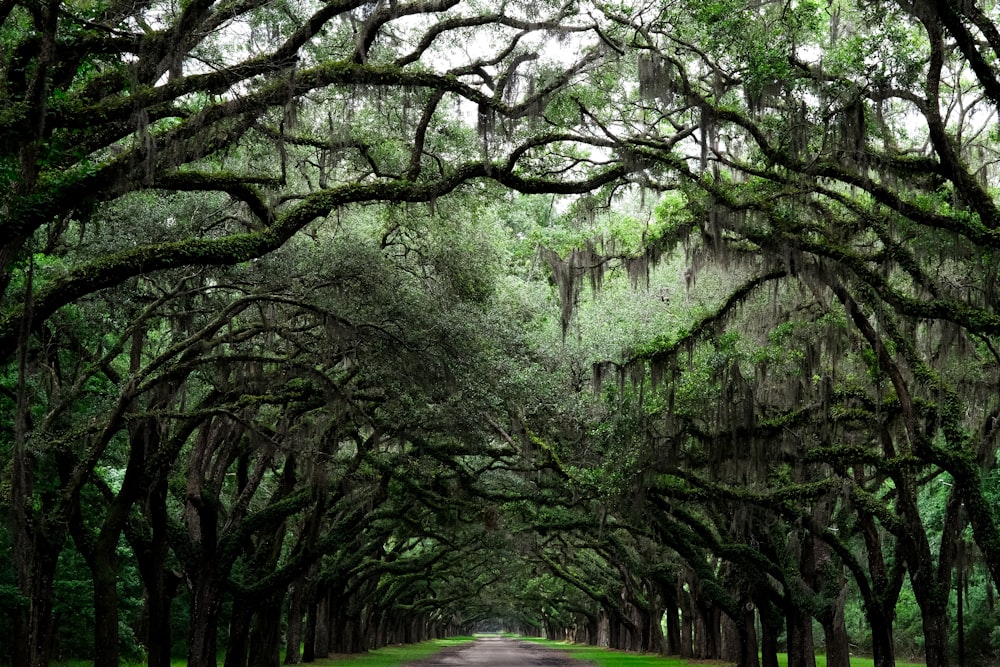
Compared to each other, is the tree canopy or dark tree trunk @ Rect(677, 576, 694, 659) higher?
the tree canopy

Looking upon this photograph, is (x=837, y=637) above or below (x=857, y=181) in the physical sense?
below

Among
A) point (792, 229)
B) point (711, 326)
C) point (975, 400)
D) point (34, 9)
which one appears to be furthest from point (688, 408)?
point (34, 9)

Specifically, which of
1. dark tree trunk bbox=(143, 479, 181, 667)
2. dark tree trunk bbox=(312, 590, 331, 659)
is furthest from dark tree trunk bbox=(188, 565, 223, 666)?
dark tree trunk bbox=(312, 590, 331, 659)

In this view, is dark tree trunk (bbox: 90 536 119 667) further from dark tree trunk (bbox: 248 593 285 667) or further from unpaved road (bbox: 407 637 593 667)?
unpaved road (bbox: 407 637 593 667)

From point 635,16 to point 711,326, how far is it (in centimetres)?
589

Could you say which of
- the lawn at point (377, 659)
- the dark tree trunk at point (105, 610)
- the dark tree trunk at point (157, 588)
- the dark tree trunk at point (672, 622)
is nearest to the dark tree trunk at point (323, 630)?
the lawn at point (377, 659)

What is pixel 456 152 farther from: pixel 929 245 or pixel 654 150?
pixel 929 245

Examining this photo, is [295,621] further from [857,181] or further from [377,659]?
[857,181]

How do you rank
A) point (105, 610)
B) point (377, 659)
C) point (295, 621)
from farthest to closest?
point (377, 659), point (295, 621), point (105, 610)

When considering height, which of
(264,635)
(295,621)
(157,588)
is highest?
(157,588)

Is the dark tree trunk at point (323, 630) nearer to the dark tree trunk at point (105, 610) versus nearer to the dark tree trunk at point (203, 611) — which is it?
the dark tree trunk at point (203, 611)

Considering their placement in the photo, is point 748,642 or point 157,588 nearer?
point 157,588

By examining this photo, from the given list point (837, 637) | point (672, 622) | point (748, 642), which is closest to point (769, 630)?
point (748, 642)

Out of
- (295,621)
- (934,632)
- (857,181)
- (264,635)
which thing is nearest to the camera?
(857,181)
